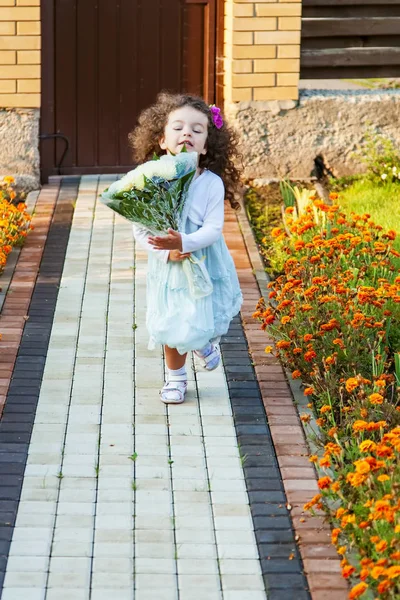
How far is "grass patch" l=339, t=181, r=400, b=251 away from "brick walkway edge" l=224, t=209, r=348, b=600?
107cm

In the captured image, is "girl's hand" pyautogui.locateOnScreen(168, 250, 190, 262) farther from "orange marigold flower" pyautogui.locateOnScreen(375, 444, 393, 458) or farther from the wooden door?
the wooden door

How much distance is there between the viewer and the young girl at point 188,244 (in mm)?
5258

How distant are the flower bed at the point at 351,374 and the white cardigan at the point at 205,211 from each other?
0.59m

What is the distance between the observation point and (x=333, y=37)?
383 inches

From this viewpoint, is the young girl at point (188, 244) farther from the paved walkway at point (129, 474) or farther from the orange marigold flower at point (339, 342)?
the orange marigold flower at point (339, 342)

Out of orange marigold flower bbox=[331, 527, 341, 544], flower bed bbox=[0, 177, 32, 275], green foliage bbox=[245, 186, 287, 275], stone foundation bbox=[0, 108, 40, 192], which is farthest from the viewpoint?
stone foundation bbox=[0, 108, 40, 192]

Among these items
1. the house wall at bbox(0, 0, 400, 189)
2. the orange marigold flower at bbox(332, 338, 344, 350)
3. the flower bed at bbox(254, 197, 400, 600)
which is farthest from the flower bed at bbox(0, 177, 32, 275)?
the orange marigold flower at bbox(332, 338, 344, 350)

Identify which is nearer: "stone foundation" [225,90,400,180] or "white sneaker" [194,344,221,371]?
"white sneaker" [194,344,221,371]

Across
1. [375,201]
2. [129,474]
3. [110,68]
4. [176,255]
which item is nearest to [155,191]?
[176,255]

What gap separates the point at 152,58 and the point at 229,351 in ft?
13.8

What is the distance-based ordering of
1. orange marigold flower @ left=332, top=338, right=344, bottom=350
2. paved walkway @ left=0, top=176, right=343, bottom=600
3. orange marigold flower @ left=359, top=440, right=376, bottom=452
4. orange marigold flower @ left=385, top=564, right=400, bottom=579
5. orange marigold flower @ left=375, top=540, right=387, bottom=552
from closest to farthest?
orange marigold flower @ left=385, top=564, right=400, bottom=579 → orange marigold flower @ left=375, top=540, right=387, bottom=552 → paved walkway @ left=0, top=176, right=343, bottom=600 → orange marigold flower @ left=359, top=440, right=376, bottom=452 → orange marigold flower @ left=332, top=338, right=344, bottom=350

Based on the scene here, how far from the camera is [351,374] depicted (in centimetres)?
548

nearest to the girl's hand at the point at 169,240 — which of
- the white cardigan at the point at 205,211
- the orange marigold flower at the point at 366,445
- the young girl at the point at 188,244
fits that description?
the young girl at the point at 188,244

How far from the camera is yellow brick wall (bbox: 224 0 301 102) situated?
9.24 m
